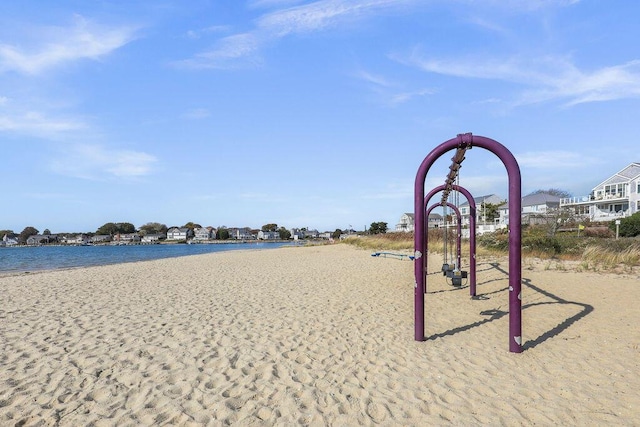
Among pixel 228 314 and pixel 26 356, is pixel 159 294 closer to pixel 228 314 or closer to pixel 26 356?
pixel 228 314

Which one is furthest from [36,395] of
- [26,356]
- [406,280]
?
[406,280]

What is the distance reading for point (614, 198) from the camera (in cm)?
4862

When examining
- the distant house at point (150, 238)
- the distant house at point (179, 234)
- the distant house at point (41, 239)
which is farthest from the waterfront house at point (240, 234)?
the distant house at point (41, 239)

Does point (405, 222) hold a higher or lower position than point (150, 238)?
higher

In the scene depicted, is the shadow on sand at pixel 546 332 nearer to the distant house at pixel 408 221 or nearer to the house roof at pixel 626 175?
the house roof at pixel 626 175

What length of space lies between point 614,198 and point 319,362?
5828 cm

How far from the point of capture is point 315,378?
4562mm

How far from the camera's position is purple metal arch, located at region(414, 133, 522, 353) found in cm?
535

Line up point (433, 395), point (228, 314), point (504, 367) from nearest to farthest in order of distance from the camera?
point (433, 395), point (504, 367), point (228, 314)

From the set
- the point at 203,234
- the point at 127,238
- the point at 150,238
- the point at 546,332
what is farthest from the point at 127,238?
the point at 546,332

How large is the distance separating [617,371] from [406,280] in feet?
29.3

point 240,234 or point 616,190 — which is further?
point 240,234

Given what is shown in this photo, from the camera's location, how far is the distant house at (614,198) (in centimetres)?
4650

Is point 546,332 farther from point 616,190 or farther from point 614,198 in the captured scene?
point 616,190
